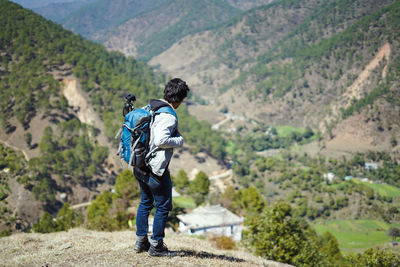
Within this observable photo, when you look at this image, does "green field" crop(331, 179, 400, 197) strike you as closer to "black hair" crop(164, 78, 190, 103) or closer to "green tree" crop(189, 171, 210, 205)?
"green tree" crop(189, 171, 210, 205)

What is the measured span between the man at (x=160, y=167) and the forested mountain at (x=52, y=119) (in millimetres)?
29238

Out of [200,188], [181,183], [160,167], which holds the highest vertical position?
[160,167]

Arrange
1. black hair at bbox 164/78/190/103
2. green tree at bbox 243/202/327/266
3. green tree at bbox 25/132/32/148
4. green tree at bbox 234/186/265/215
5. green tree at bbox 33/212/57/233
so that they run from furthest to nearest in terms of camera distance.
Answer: green tree at bbox 25/132/32/148 → green tree at bbox 234/186/265/215 → green tree at bbox 33/212/57/233 → green tree at bbox 243/202/327/266 → black hair at bbox 164/78/190/103

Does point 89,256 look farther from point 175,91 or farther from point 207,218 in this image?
point 207,218

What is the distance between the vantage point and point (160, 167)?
5.43 metres

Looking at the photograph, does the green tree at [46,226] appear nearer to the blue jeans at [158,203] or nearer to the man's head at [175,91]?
the blue jeans at [158,203]

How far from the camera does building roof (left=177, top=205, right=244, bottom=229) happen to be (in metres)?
27.8

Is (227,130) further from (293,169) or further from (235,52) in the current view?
(235,52)

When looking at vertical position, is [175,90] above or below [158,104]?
above

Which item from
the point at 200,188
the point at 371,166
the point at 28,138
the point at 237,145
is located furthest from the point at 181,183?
the point at 237,145

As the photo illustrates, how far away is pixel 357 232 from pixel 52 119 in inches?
1838

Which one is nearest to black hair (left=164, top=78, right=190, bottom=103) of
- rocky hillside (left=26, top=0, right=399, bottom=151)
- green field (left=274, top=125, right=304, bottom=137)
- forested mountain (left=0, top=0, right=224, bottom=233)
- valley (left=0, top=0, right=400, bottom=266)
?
valley (left=0, top=0, right=400, bottom=266)

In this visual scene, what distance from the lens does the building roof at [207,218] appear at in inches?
1095

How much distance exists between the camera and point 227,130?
10081cm
